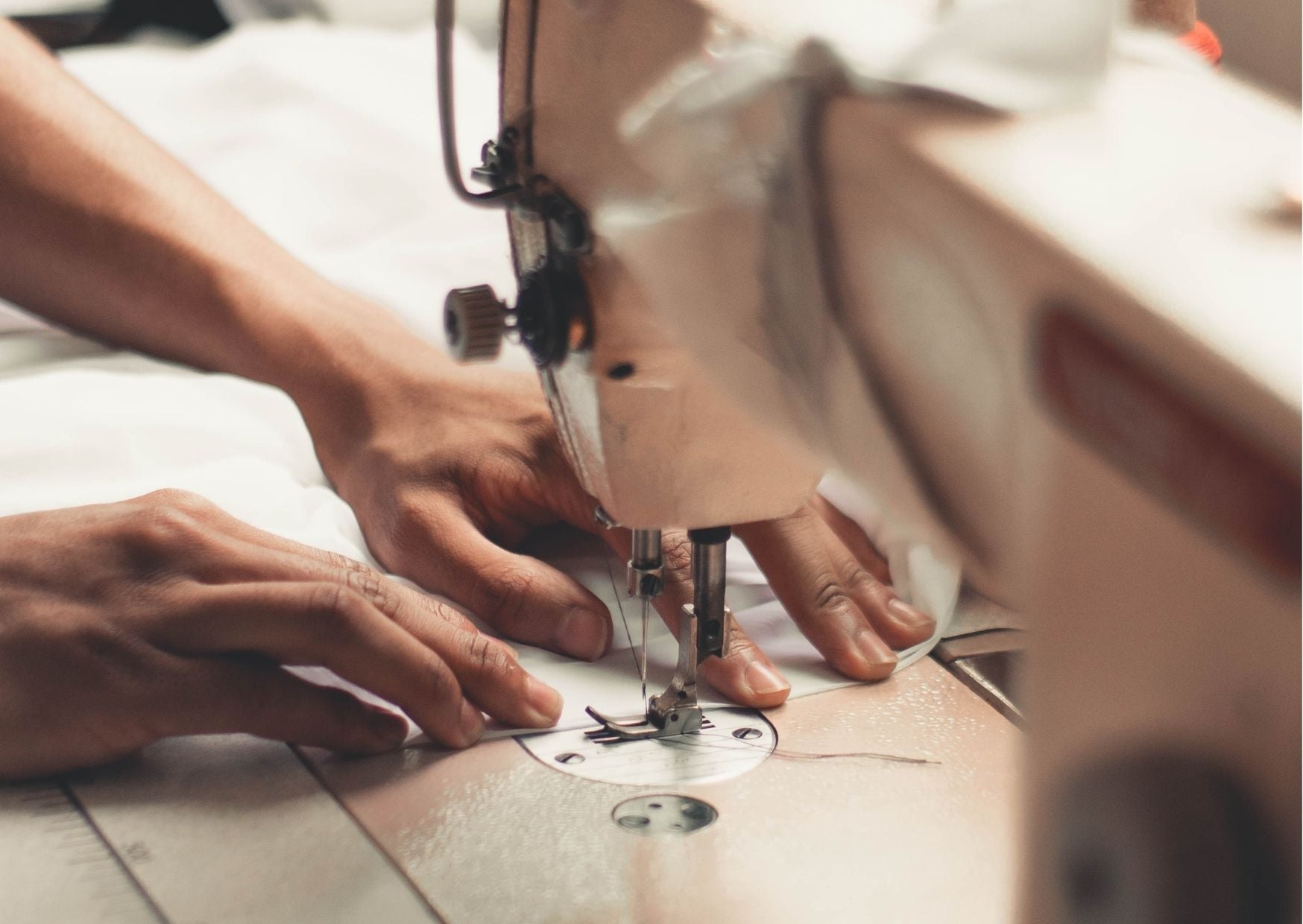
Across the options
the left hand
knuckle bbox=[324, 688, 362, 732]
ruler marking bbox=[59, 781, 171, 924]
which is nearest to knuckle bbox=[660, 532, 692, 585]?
the left hand

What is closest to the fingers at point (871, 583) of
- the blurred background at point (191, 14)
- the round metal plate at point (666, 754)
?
the round metal plate at point (666, 754)

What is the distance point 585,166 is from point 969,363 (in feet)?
0.87

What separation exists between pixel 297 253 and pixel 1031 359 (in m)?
1.01

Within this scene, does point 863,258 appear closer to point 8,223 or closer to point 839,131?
point 839,131

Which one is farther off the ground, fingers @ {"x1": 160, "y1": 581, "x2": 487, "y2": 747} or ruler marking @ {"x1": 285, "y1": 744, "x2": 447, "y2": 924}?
fingers @ {"x1": 160, "y1": 581, "x2": 487, "y2": 747}

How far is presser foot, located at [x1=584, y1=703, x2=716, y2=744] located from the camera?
77 cm

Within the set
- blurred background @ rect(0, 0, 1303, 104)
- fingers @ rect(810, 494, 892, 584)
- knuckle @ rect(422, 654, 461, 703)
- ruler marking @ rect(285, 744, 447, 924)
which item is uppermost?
blurred background @ rect(0, 0, 1303, 104)

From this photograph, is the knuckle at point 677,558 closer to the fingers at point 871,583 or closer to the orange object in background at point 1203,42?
the fingers at point 871,583

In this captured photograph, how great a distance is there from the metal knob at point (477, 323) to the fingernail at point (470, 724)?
0.60 feet

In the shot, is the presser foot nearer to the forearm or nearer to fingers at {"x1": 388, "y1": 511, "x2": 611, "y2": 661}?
fingers at {"x1": 388, "y1": 511, "x2": 611, "y2": 661}

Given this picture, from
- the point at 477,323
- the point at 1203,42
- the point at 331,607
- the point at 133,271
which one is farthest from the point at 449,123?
the point at 133,271

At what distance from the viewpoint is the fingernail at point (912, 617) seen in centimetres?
88

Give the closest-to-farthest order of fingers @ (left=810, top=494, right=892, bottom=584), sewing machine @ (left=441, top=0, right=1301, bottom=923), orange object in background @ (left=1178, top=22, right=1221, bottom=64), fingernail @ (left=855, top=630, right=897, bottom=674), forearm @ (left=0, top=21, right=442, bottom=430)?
sewing machine @ (left=441, top=0, right=1301, bottom=923) → orange object in background @ (left=1178, top=22, right=1221, bottom=64) → fingernail @ (left=855, top=630, right=897, bottom=674) → fingers @ (left=810, top=494, right=892, bottom=584) → forearm @ (left=0, top=21, right=442, bottom=430)

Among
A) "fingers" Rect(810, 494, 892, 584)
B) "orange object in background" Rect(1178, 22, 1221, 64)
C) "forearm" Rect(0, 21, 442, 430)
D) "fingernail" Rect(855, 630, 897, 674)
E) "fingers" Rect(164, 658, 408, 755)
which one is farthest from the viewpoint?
"forearm" Rect(0, 21, 442, 430)
